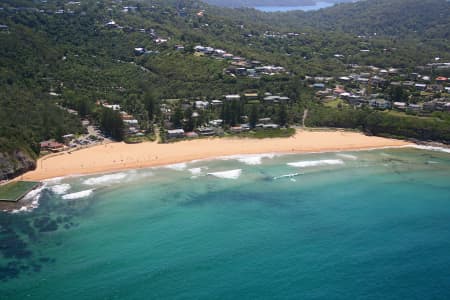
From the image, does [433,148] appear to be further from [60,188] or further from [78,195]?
[60,188]

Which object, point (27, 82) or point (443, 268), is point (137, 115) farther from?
point (443, 268)

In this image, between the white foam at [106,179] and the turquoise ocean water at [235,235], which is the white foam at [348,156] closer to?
the turquoise ocean water at [235,235]

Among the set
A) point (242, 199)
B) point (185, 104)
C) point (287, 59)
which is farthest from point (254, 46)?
point (242, 199)

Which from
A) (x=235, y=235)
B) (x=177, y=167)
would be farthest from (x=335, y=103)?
(x=235, y=235)

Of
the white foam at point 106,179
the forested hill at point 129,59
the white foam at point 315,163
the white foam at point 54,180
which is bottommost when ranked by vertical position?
the white foam at point 315,163

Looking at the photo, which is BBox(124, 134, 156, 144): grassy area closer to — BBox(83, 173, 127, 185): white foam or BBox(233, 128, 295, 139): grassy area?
BBox(83, 173, 127, 185): white foam

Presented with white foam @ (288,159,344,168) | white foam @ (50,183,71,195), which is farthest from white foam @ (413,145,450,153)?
white foam @ (50,183,71,195)

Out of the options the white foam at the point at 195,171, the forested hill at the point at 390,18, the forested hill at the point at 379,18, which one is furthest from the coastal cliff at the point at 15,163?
the forested hill at the point at 390,18
